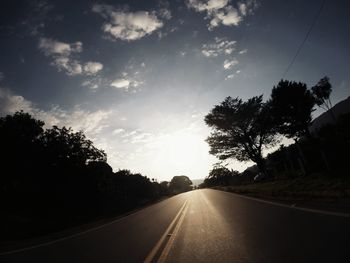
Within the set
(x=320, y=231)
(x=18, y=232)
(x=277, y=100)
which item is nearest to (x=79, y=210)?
(x=18, y=232)

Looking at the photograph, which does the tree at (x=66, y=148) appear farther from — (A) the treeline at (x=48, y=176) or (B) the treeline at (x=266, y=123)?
(B) the treeline at (x=266, y=123)

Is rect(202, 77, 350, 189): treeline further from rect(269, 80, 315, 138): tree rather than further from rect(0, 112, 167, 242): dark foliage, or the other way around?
rect(0, 112, 167, 242): dark foliage

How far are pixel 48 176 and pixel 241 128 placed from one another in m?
25.9

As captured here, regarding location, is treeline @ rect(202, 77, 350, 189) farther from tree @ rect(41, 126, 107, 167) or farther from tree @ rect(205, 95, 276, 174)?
tree @ rect(41, 126, 107, 167)

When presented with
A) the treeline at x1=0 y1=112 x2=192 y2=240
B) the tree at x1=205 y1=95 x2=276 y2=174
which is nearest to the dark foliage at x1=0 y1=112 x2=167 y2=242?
the treeline at x1=0 y1=112 x2=192 y2=240

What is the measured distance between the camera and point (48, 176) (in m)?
33.3

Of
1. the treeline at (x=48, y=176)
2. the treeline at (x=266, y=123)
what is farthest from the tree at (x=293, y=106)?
the treeline at (x=48, y=176)

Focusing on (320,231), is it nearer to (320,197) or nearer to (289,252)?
(289,252)

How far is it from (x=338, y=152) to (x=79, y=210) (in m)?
32.6

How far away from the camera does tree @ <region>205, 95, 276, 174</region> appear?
1310 inches

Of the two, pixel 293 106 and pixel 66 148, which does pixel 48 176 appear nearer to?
pixel 66 148

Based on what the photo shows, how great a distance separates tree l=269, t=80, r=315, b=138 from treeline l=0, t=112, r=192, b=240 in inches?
999

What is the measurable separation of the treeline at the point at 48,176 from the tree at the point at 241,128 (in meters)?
17.7

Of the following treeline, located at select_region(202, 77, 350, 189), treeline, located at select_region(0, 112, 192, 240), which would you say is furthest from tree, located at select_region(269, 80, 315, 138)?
treeline, located at select_region(0, 112, 192, 240)
